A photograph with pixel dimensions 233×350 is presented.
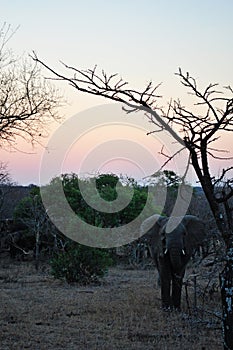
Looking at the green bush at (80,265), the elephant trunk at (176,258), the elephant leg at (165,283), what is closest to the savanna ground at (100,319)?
the elephant leg at (165,283)

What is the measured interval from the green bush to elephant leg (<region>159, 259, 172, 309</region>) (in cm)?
420

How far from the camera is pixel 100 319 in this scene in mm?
10492

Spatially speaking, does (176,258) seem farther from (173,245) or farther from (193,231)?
(193,231)

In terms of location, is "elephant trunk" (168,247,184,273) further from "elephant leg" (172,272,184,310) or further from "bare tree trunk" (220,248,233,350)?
"bare tree trunk" (220,248,233,350)

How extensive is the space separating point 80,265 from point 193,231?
13.8ft

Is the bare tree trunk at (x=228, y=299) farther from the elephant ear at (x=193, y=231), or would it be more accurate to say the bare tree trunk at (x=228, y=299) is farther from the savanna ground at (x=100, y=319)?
the elephant ear at (x=193, y=231)

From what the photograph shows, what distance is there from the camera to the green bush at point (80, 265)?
1644 cm

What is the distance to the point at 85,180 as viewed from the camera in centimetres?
2570

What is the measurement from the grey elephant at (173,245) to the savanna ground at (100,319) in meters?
0.44

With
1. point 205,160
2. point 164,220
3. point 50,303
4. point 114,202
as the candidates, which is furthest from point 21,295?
point 114,202

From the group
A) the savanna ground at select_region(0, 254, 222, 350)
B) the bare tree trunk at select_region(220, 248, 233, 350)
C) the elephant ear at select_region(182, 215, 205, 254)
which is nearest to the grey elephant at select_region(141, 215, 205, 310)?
the elephant ear at select_region(182, 215, 205, 254)

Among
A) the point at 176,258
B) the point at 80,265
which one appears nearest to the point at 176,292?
the point at 176,258

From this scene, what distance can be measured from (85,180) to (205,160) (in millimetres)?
20414

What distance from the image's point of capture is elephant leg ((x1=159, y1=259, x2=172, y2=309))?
12.1 meters
